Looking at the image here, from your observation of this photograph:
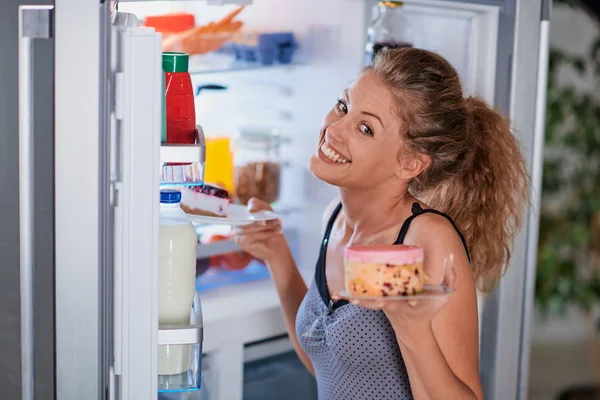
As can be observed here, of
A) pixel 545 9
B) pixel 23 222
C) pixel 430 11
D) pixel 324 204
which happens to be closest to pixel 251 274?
pixel 324 204

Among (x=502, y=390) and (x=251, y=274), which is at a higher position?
(x=251, y=274)

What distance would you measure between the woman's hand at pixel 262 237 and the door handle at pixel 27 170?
2.36 ft

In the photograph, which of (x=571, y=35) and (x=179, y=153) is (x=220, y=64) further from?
(x=571, y=35)

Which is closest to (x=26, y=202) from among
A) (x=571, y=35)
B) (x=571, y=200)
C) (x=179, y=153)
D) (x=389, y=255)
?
(x=179, y=153)

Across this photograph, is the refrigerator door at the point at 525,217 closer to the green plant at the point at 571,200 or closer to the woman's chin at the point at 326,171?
the woman's chin at the point at 326,171

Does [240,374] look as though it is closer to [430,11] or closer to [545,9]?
[430,11]

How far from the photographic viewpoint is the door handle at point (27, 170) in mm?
1076

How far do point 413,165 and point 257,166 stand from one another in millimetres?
797

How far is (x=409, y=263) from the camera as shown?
1160 mm

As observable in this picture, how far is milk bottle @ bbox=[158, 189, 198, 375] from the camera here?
1228mm

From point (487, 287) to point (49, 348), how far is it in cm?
100

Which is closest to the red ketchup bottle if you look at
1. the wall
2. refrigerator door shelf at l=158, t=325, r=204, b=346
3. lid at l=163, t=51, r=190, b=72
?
lid at l=163, t=51, r=190, b=72

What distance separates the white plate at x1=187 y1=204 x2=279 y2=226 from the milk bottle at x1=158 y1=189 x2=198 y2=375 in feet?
0.93

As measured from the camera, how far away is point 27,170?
43.1 inches
